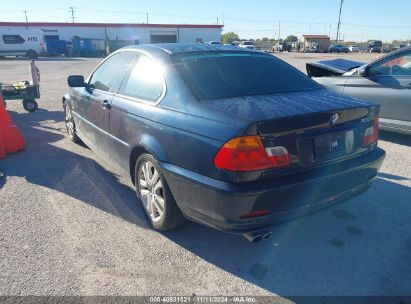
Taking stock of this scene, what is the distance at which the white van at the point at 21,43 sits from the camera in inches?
1461

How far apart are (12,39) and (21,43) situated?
0.94 metres

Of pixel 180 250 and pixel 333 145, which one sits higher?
pixel 333 145

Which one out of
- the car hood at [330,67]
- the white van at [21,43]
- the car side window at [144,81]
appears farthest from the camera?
the white van at [21,43]

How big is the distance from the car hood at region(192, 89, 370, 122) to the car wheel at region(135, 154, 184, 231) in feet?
2.40

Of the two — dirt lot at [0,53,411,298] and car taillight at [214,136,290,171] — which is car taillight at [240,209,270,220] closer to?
car taillight at [214,136,290,171]

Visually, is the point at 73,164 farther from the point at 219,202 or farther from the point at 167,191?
the point at 219,202

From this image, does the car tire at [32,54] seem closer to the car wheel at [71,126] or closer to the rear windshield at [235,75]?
the car wheel at [71,126]

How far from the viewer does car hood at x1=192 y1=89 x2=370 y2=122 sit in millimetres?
2480

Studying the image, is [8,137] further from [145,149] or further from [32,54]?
[32,54]

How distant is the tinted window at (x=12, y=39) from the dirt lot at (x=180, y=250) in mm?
39626

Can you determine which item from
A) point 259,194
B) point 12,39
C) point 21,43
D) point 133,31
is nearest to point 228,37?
point 133,31

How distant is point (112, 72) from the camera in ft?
13.6

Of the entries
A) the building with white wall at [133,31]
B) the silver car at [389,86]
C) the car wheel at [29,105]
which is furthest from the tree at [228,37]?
the silver car at [389,86]

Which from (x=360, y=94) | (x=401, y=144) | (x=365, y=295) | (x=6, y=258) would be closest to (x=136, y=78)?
(x=6, y=258)
